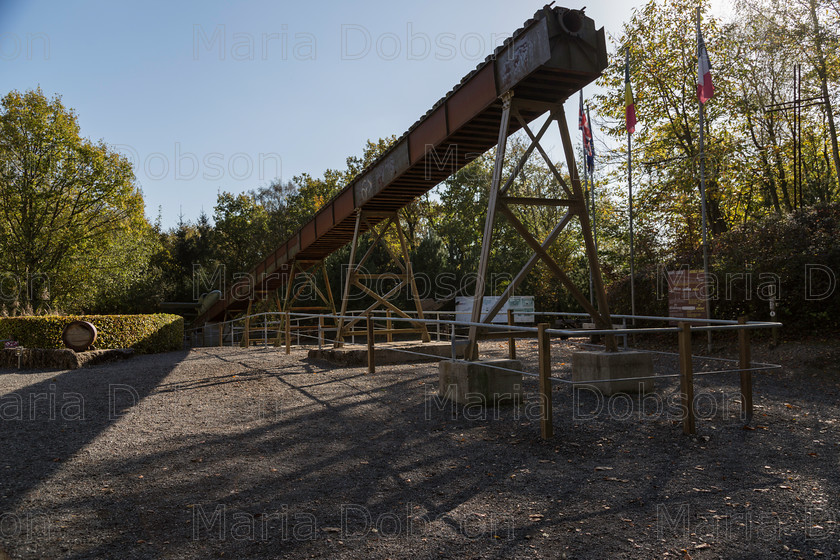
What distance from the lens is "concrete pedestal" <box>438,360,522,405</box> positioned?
23.9ft

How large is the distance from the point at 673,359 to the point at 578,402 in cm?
661

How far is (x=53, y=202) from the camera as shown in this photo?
1046 inches

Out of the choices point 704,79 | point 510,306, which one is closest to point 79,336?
point 510,306

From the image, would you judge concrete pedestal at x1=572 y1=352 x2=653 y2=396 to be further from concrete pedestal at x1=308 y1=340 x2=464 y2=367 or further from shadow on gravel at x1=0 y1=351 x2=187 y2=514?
shadow on gravel at x1=0 y1=351 x2=187 y2=514

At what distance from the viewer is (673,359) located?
1303cm

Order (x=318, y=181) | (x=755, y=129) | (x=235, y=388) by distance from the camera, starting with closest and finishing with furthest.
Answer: (x=235, y=388) → (x=755, y=129) → (x=318, y=181)

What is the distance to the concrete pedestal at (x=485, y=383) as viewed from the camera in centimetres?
728

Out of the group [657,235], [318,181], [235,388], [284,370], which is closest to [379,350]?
[284,370]

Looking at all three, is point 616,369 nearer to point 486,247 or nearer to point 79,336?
point 486,247

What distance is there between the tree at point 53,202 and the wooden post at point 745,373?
2667 cm

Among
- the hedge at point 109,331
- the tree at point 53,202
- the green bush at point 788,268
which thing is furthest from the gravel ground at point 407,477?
the tree at point 53,202

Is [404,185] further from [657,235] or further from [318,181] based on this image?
[318,181]

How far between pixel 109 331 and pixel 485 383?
12.8 metres

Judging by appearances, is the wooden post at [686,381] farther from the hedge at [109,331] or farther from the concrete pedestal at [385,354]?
the hedge at [109,331]
